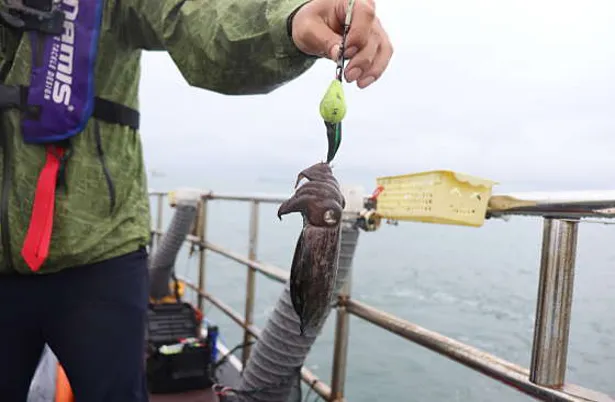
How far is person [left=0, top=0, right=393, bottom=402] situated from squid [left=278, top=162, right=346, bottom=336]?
273mm

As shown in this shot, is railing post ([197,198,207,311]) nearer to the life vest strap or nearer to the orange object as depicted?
the orange object

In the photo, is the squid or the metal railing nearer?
the squid

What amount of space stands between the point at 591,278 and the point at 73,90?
1337mm

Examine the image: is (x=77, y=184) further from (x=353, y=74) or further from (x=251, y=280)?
(x=251, y=280)

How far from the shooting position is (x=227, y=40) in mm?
869

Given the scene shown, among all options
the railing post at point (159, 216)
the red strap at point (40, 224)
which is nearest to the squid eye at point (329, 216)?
the red strap at point (40, 224)

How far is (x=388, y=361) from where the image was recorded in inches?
302

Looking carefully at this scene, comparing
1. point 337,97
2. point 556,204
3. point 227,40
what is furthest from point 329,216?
point 556,204

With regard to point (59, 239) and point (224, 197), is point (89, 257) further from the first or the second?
point (224, 197)

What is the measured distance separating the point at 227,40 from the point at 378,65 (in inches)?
12.6

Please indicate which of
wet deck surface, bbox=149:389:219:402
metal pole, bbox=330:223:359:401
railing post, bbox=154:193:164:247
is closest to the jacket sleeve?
metal pole, bbox=330:223:359:401

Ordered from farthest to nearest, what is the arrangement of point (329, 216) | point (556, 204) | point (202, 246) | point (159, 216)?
point (159, 216) → point (202, 246) → point (556, 204) → point (329, 216)

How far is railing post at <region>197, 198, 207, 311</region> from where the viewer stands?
3.63 m

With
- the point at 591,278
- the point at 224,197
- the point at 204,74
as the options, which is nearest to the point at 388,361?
the point at 224,197
